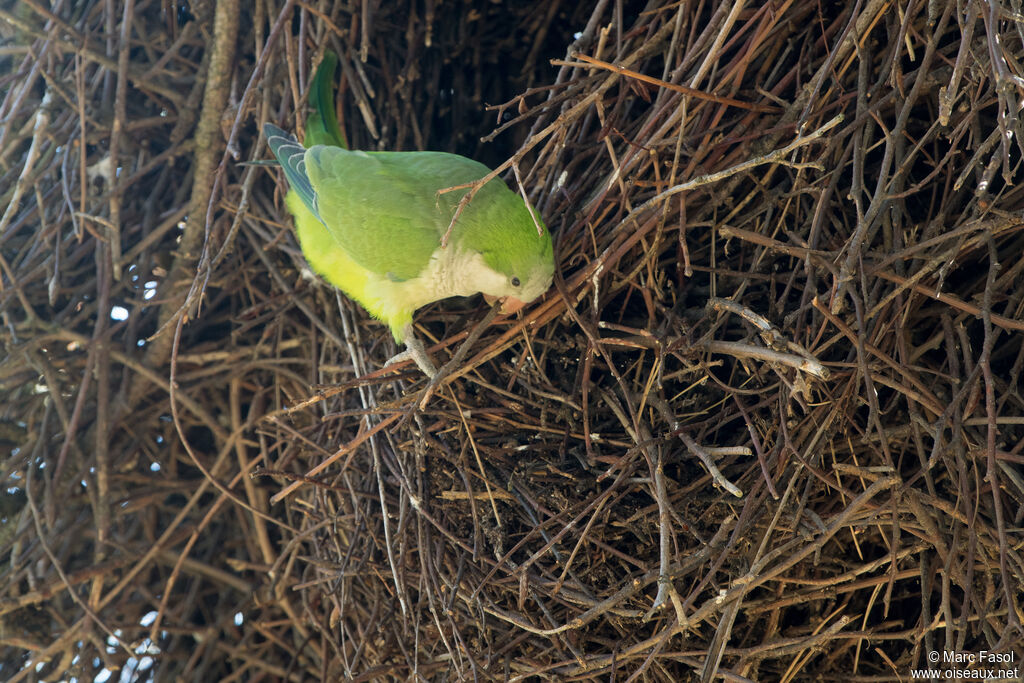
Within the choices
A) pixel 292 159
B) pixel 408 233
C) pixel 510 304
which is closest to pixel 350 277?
pixel 408 233

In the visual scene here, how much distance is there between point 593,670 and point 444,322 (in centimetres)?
106

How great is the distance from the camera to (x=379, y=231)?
2.13m

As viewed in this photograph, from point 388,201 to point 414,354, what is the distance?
0.44m

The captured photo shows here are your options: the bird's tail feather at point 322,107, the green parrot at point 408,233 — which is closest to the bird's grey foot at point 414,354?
the green parrot at point 408,233

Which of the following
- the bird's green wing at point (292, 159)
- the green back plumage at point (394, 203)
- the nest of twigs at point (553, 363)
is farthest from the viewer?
the bird's green wing at point (292, 159)

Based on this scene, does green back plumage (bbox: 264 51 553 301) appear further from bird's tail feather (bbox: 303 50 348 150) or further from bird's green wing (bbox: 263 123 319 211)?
bird's tail feather (bbox: 303 50 348 150)

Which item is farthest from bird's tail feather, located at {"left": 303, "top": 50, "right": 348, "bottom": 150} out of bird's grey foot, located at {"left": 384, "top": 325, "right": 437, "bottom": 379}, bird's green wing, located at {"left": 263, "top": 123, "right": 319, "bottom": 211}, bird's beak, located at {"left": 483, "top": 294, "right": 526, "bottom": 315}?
bird's beak, located at {"left": 483, "top": 294, "right": 526, "bottom": 315}

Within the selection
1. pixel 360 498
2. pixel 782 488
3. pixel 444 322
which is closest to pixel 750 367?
pixel 782 488

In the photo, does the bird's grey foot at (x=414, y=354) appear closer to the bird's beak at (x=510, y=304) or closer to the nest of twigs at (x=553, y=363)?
the nest of twigs at (x=553, y=363)

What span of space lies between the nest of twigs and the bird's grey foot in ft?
0.19

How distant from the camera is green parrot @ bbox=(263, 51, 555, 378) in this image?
1.91 meters

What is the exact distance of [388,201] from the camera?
83.5 inches

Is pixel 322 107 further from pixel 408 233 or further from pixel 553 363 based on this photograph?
pixel 553 363

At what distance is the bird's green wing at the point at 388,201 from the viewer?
2084mm
